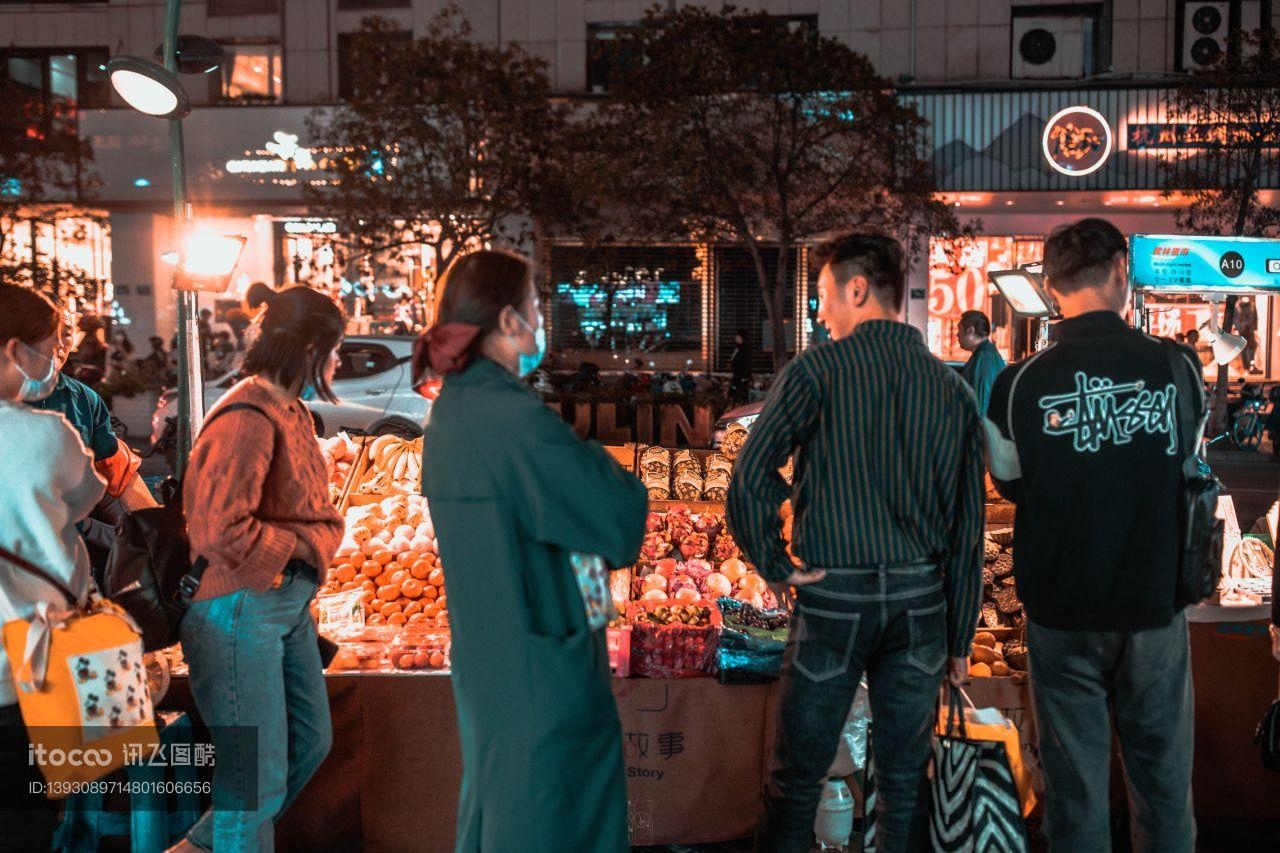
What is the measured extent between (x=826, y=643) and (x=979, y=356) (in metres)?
→ 6.28

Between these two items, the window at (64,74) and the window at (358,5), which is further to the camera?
the window at (64,74)

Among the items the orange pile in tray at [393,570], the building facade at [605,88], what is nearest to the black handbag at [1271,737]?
the orange pile in tray at [393,570]

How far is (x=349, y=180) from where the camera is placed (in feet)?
57.3

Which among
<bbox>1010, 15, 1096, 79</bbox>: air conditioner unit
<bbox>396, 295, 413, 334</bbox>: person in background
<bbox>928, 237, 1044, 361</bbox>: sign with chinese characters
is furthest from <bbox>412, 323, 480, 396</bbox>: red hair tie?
<bbox>1010, 15, 1096, 79</bbox>: air conditioner unit

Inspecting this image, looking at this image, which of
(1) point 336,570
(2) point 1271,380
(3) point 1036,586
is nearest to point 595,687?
(3) point 1036,586

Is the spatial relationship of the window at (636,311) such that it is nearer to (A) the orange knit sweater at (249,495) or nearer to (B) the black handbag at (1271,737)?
(B) the black handbag at (1271,737)

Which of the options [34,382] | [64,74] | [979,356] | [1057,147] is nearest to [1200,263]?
[979,356]

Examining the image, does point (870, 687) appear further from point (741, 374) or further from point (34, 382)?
point (741, 374)

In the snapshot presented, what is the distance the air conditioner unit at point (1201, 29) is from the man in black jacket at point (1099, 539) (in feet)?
66.9

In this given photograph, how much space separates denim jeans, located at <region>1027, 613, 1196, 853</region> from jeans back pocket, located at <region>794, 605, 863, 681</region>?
0.64 m

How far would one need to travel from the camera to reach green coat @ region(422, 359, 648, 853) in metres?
2.40

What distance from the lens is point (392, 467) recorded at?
6.90 meters

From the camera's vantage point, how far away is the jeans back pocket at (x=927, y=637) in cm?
304

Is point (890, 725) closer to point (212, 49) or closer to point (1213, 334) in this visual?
point (1213, 334)
